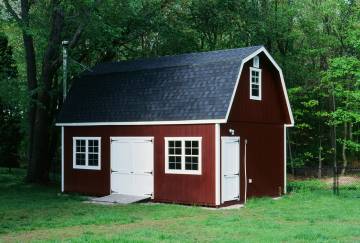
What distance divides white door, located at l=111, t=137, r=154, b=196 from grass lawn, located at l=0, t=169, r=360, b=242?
1484 mm

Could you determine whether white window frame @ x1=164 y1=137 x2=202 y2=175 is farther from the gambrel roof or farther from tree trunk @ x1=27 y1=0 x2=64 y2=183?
tree trunk @ x1=27 y1=0 x2=64 y2=183

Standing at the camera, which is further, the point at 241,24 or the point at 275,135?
the point at 241,24

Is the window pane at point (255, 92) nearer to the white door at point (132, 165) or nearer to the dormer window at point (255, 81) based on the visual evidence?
the dormer window at point (255, 81)

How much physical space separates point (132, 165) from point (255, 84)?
5230 millimetres

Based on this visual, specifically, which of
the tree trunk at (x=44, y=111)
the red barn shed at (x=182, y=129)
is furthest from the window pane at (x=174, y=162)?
the tree trunk at (x=44, y=111)

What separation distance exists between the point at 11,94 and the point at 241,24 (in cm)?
1356

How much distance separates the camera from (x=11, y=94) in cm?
2238

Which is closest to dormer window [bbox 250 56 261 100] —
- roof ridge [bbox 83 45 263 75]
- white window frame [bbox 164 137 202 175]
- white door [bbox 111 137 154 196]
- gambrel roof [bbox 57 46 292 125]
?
gambrel roof [bbox 57 46 292 125]

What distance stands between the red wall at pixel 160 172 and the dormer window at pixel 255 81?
2753 mm

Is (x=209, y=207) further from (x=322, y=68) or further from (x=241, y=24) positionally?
(x=322, y=68)

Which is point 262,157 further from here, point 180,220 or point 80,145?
point 80,145

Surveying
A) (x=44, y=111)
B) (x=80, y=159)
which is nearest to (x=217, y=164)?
(x=80, y=159)

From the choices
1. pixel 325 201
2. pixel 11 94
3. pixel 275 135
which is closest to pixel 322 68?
pixel 275 135

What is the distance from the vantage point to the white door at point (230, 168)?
17.9 meters
